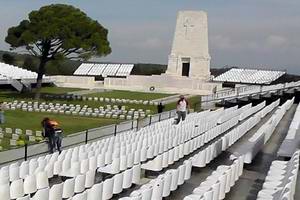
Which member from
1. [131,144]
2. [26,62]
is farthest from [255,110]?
[26,62]

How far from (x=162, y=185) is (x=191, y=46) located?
5624 centimetres

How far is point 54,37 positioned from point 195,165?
32.4m

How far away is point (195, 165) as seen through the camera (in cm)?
1349

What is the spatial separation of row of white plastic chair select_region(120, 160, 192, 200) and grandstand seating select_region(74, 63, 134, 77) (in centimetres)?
6128

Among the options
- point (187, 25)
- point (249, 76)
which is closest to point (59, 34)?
point (187, 25)

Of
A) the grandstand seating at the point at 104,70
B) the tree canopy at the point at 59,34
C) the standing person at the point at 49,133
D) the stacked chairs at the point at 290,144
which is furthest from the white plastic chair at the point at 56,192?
the grandstand seating at the point at 104,70

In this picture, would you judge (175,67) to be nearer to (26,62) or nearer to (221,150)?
(26,62)

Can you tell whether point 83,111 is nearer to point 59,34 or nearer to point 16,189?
point 59,34

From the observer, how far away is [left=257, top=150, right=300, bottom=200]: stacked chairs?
8.52m

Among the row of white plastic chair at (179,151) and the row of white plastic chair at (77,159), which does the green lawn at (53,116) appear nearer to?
the row of white plastic chair at (179,151)

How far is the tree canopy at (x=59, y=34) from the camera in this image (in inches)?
1715

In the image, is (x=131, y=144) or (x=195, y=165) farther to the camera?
(x=131, y=144)

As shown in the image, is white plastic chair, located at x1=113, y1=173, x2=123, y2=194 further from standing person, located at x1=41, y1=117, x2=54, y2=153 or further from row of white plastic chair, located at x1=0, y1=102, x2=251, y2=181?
standing person, located at x1=41, y1=117, x2=54, y2=153

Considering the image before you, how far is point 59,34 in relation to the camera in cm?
4353
